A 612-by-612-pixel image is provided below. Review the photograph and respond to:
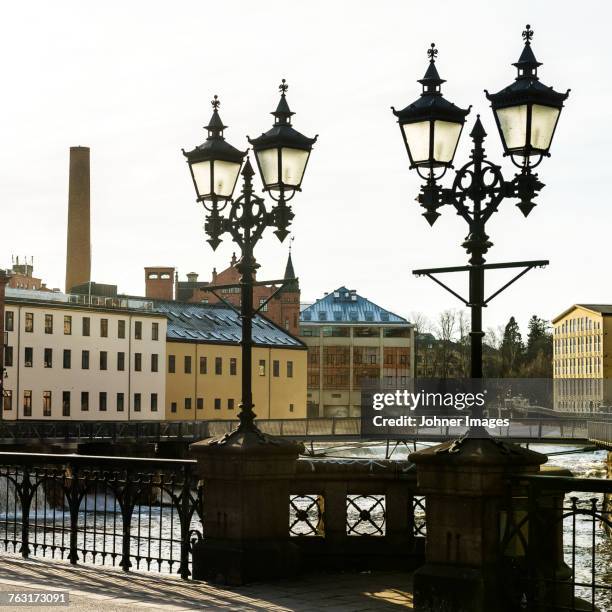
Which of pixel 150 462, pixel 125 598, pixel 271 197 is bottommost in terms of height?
pixel 125 598

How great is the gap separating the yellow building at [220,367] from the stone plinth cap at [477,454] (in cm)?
7930

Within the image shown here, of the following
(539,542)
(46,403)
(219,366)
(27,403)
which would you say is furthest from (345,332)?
(539,542)

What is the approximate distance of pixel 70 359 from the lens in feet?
270

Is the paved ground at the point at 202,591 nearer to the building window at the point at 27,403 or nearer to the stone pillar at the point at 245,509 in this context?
the stone pillar at the point at 245,509

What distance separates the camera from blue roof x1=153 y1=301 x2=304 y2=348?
308ft

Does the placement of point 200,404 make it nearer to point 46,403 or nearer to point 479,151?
point 46,403

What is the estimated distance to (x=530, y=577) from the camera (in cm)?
884

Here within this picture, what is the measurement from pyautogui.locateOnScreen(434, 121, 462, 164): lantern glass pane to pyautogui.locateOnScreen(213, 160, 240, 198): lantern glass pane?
2.93 metres

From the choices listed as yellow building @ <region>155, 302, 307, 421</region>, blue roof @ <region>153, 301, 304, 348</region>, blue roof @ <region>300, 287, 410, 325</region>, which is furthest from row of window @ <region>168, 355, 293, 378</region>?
blue roof @ <region>300, 287, 410, 325</region>

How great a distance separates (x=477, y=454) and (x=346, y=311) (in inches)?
4828

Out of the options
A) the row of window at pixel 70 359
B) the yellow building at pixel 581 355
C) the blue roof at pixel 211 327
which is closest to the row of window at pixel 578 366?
the yellow building at pixel 581 355

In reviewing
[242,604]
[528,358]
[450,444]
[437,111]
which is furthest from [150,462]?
[528,358]

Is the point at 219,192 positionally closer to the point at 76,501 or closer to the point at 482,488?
the point at 76,501

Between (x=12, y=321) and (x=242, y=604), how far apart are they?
71150mm
